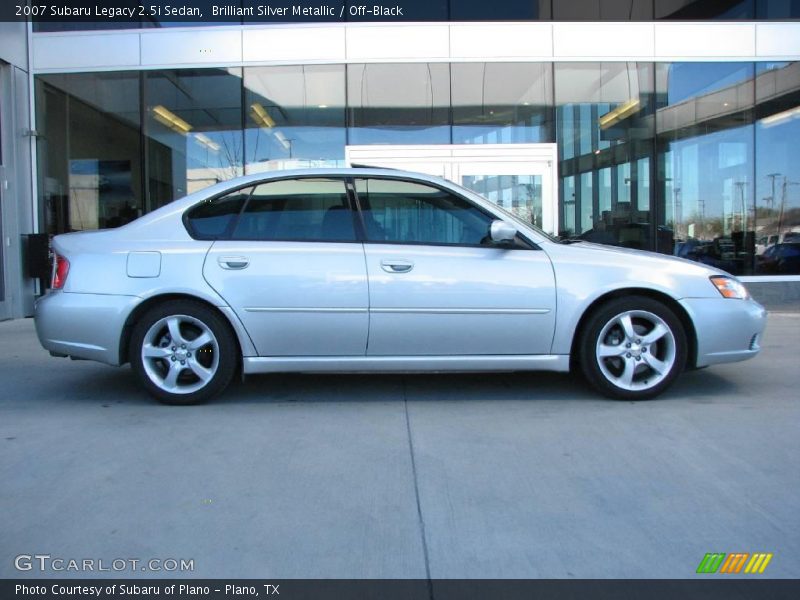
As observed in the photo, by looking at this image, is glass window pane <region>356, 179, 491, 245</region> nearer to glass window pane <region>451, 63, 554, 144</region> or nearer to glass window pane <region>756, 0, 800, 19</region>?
glass window pane <region>451, 63, 554, 144</region>

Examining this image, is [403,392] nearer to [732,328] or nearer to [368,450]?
[368,450]

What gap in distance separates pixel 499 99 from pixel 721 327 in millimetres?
7311

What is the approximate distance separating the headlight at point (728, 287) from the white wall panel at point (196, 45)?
8.77 meters

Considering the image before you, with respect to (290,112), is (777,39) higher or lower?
higher

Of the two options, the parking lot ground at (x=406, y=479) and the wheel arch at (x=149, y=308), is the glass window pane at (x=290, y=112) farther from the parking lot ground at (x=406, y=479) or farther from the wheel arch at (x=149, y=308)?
the wheel arch at (x=149, y=308)

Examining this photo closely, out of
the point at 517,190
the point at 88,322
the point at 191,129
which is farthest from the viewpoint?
the point at 191,129

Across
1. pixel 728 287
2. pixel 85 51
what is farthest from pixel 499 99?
pixel 728 287

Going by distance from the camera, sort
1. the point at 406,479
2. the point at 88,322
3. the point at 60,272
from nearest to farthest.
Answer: the point at 406,479
the point at 88,322
the point at 60,272

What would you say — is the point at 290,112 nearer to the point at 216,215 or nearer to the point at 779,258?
the point at 216,215

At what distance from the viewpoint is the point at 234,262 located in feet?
16.3

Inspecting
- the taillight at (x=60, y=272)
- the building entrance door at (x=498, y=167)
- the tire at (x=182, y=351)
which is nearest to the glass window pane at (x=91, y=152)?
the building entrance door at (x=498, y=167)

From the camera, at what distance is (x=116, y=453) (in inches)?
161

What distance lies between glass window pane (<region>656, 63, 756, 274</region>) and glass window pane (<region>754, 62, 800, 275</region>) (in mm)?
163

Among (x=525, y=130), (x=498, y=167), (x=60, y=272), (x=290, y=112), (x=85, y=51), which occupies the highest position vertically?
(x=85, y=51)
